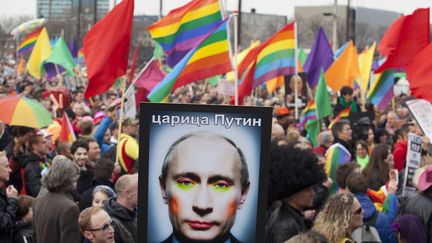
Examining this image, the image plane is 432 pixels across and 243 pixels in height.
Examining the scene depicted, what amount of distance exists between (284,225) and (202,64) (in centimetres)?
632

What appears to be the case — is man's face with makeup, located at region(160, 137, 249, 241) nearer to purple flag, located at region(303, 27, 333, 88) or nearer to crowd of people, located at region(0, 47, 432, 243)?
crowd of people, located at region(0, 47, 432, 243)

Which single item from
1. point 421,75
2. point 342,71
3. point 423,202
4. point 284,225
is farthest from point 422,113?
point 342,71

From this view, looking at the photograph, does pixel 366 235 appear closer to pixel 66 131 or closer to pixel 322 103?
pixel 66 131

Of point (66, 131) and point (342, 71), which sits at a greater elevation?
point (342, 71)

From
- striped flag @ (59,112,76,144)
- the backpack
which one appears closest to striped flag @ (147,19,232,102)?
striped flag @ (59,112,76,144)

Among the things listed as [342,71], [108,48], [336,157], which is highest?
[108,48]

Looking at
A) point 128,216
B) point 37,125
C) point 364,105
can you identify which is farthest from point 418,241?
point 364,105

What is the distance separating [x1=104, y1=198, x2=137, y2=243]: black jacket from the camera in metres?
6.73

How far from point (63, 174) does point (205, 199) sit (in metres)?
2.88

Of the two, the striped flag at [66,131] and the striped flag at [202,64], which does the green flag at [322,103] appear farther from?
the striped flag at [66,131]

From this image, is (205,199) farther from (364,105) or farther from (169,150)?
(364,105)

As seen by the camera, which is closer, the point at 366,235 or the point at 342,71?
the point at 366,235

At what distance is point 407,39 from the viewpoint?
1344 cm

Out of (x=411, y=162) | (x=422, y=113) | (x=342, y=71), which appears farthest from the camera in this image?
(x=342, y=71)
